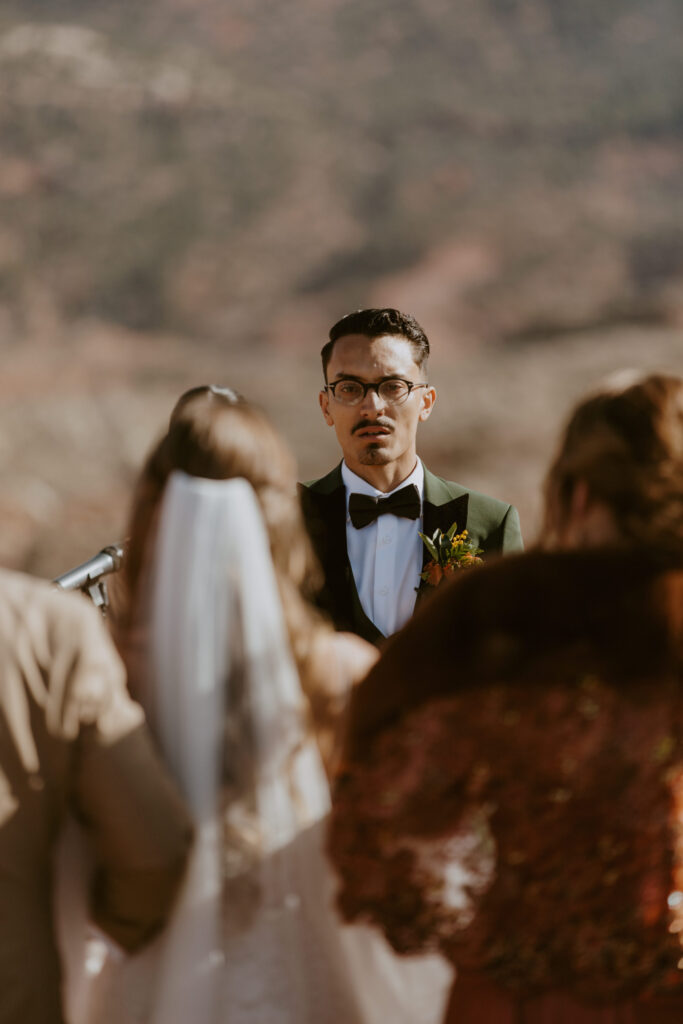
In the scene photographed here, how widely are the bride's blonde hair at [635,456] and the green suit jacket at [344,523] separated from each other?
1.44m

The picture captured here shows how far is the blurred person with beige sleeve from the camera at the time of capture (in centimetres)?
129

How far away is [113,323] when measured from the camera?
64.2ft

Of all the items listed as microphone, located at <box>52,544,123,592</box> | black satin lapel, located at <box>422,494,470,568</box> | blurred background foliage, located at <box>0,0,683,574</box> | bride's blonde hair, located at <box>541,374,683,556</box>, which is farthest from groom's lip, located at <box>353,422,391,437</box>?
blurred background foliage, located at <box>0,0,683,574</box>

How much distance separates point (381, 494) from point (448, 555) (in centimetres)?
29

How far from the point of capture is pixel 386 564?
2883 mm

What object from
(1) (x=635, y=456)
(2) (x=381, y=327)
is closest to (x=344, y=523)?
(2) (x=381, y=327)

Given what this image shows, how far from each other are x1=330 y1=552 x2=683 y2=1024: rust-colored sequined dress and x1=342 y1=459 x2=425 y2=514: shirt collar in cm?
160

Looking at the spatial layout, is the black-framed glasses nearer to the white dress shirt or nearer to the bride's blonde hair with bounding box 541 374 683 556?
the white dress shirt

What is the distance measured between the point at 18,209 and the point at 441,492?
19219mm

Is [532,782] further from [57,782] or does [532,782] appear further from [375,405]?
[375,405]

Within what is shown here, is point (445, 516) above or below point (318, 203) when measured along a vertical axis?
below

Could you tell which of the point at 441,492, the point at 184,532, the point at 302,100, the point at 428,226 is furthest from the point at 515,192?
the point at 184,532

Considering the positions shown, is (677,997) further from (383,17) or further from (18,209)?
(383,17)

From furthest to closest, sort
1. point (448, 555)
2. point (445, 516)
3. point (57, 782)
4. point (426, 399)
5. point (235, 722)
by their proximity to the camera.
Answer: point (426, 399), point (445, 516), point (448, 555), point (235, 722), point (57, 782)
